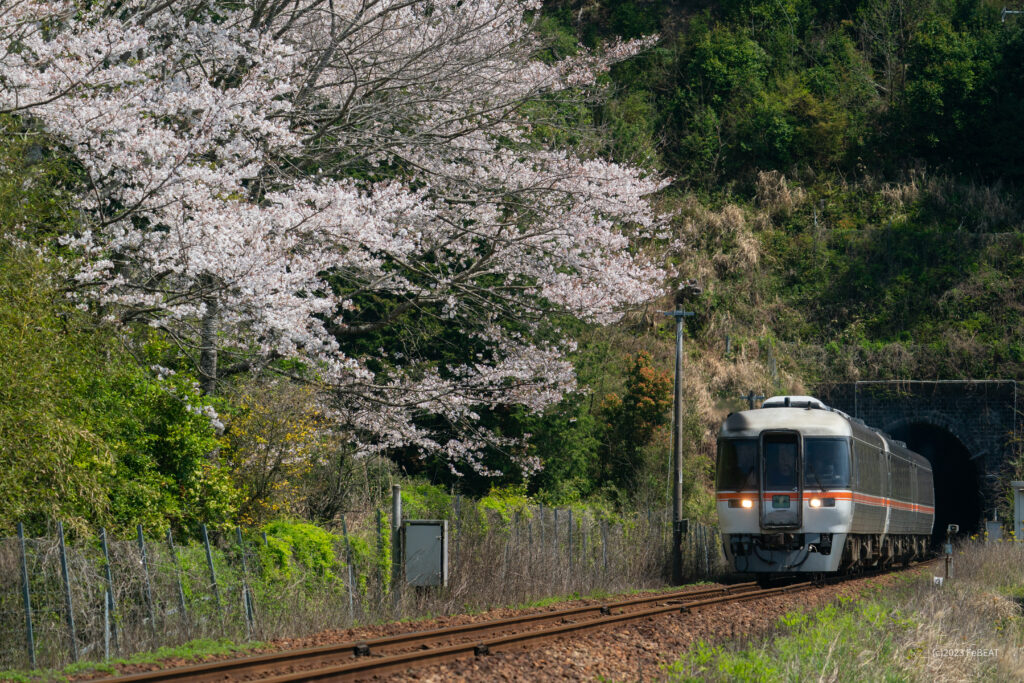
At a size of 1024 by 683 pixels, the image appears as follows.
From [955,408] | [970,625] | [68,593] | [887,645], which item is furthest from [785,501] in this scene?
[955,408]

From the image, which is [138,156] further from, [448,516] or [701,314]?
[701,314]

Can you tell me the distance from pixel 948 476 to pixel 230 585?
36.6m

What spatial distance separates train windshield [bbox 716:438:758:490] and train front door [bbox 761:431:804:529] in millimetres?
209

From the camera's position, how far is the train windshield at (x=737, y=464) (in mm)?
19500

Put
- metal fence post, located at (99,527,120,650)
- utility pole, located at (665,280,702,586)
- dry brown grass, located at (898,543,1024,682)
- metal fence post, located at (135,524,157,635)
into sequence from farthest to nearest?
utility pole, located at (665,280,702,586) → dry brown grass, located at (898,543,1024,682) → metal fence post, located at (135,524,157,635) → metal fence post, located at (99,527,120,650)

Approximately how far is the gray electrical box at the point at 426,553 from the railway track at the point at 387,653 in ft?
6.10

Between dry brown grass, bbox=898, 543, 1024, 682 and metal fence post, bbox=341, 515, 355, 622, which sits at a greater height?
metal fence post, bbox=341, 515, 355, 622

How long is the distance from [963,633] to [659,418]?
1641 centimetres

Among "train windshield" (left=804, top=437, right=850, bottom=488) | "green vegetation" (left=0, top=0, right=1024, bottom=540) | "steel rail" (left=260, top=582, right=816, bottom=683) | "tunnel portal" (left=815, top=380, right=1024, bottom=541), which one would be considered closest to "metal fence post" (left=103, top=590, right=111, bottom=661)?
"green vegetation" (left=0, top=0, right=1024, bottom=540)

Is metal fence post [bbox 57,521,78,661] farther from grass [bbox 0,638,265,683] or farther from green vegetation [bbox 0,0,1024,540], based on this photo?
green vegetation [bbox 0,0,1024,540]

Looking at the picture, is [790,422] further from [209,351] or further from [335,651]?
[335,651]

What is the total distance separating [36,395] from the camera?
10.0m

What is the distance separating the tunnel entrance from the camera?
131 feet

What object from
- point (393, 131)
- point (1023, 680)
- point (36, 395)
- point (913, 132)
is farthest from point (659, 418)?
point (913, 132)
